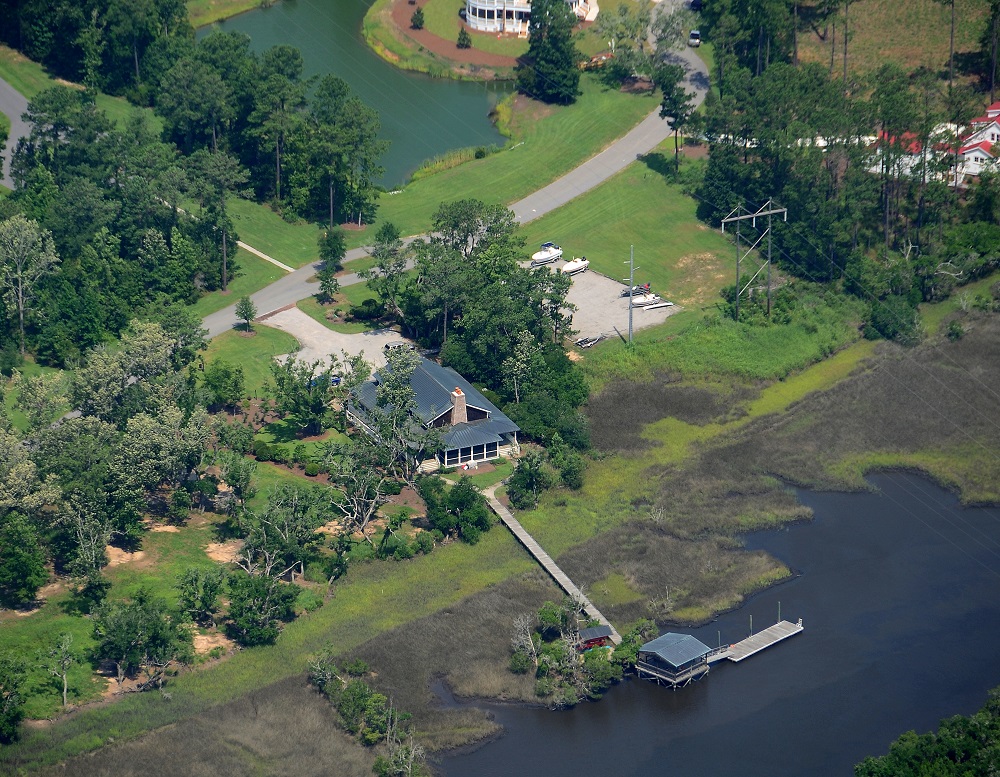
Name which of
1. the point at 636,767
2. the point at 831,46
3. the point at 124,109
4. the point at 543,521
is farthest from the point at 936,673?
the point at 124,109

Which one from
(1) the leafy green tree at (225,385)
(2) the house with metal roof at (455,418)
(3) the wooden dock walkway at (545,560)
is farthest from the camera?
(1) the leafy green tree at (225,385)

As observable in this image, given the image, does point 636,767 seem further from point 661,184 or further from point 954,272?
point 661,184

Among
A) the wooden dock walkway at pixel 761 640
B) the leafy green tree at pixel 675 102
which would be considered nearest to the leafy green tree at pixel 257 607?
the wooden dock walkway at pixel 761 640

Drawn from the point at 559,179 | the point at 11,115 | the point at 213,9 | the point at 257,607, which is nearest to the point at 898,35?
the point at 559,179

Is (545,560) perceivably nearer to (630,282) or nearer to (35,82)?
(630,282)

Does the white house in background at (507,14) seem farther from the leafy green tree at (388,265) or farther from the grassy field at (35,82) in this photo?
the leafy green tree at (388,265)
